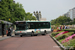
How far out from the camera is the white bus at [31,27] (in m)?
27.1

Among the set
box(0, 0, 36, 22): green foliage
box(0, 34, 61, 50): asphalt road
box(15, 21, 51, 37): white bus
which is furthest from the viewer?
box(0, 0, 36, 22): green foliage

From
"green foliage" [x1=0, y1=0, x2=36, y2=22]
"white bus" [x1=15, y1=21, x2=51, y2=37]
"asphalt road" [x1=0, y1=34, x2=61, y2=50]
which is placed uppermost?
"green foliage" [x1=0, y1=0, x2=36, y2=22]

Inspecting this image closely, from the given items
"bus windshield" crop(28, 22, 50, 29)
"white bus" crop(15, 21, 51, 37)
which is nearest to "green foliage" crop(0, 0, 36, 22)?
"white bus" crop(15, 21, 51, 37)

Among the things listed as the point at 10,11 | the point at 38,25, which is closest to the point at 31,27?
the point at 38,25

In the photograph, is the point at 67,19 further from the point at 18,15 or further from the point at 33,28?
the point at 33,28

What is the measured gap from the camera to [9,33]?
28312mm

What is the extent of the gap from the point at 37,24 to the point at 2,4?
12.1 meters

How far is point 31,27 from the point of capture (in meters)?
28.2

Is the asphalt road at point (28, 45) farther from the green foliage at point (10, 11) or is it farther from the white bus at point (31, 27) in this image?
the green foliage at point (10, 11)

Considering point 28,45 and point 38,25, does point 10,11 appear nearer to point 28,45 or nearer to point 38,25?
point 38,25

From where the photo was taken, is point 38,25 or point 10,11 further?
point 10,11

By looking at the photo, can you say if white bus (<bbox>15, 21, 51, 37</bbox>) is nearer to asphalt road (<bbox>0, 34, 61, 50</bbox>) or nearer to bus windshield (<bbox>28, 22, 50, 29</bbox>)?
bus windshield (<bbox>28, 22, 50, 29</bbox>)

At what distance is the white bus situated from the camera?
27125mm

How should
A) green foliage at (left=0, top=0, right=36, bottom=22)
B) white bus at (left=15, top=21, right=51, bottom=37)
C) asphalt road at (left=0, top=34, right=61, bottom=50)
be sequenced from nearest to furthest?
asphalt road at (left=0, top=34, right=61, bottom=50) → white bus at (left=15, top=21, right=51, bottom=37) → green foliage at (left=0, top=0, right=36, bottom=22)
